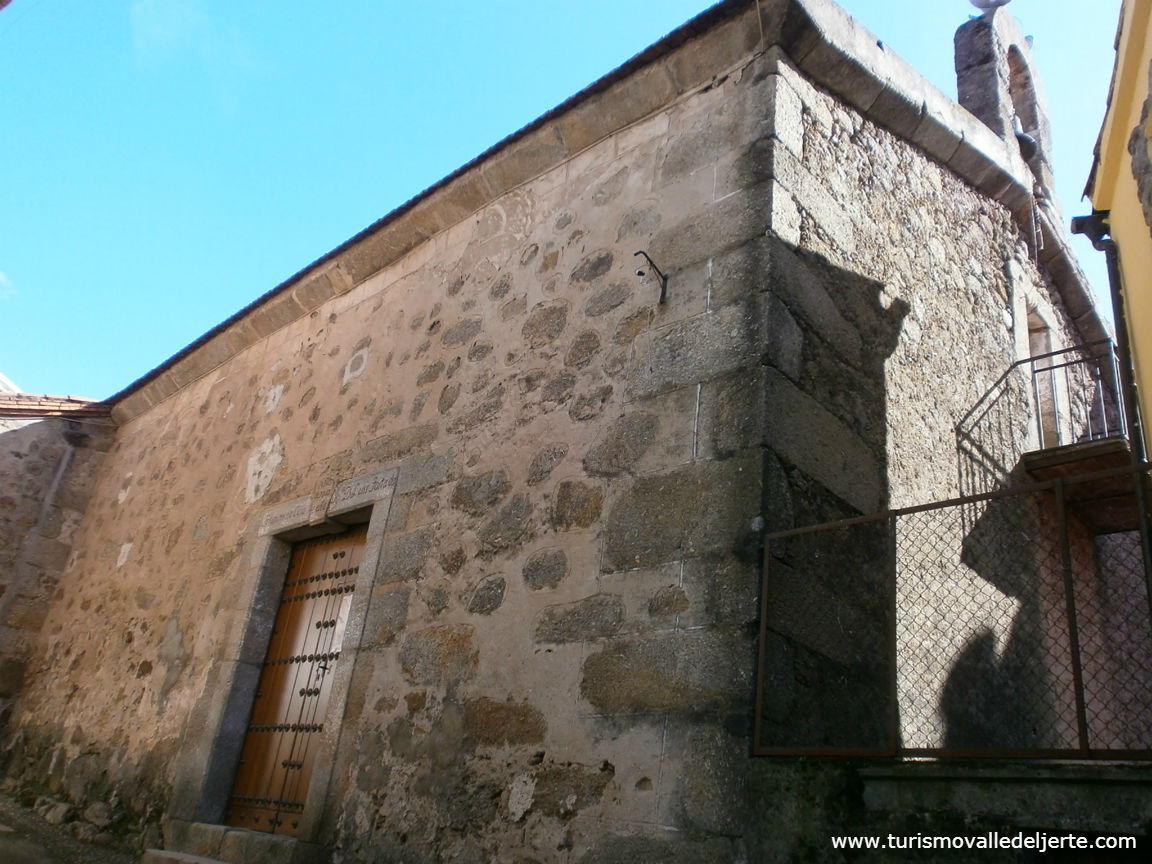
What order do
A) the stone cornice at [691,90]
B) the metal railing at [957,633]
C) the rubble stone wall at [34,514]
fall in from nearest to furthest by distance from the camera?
the metal railing at [957,633] < the stone cornice at [691,90] < the rubble stone wall at [34,514]

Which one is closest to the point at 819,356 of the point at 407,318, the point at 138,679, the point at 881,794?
the point at 881,794

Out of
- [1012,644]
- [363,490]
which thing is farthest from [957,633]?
[363,490]

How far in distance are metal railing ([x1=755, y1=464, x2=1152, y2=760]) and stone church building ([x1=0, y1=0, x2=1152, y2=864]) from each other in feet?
0.07

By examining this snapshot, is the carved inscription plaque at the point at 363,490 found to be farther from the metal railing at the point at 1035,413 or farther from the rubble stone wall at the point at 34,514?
the rubble stone wall at the point at 34,514

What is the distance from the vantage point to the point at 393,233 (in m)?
5.33

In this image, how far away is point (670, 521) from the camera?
3.02 metres

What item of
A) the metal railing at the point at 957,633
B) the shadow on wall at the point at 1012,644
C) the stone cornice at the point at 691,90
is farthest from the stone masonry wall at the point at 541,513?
the shadow on wall at the point at 1012,644

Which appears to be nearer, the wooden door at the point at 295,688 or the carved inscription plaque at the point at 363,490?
the wooden door at the point at 295,688

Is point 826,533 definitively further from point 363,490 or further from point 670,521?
point 363,490

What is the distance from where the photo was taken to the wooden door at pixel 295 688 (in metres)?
4.23

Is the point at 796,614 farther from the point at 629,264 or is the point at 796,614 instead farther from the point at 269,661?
the point at 269,661

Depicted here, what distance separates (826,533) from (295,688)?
2818 millimetres

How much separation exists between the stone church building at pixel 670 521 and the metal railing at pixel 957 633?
2 cm

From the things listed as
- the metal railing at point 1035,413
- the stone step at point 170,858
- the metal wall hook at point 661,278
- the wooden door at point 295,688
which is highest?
the metal railing at point 1035,413
